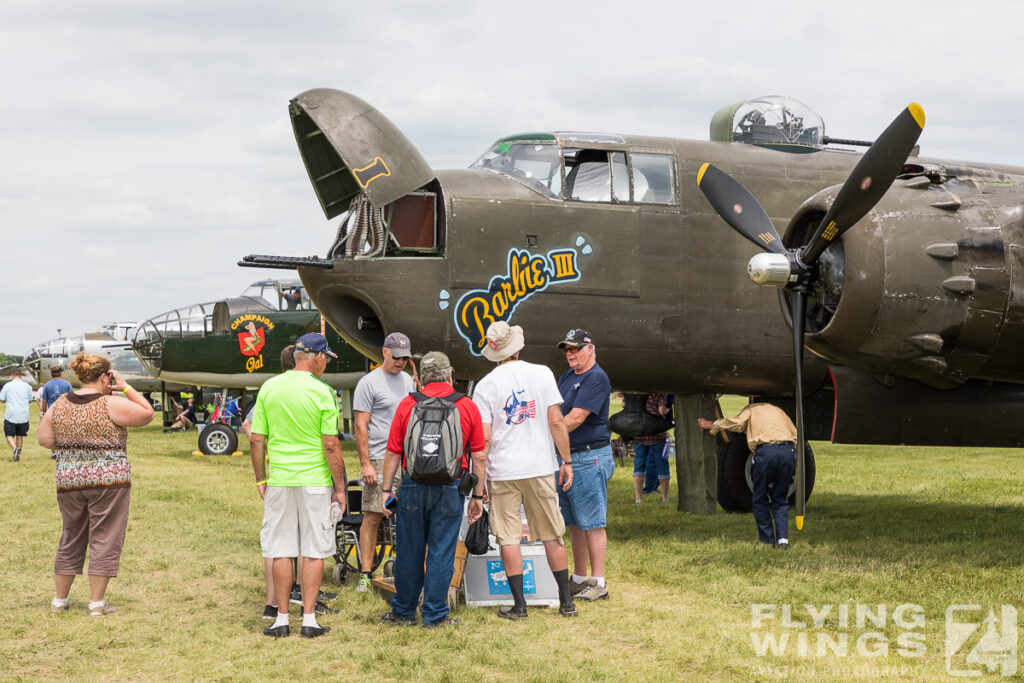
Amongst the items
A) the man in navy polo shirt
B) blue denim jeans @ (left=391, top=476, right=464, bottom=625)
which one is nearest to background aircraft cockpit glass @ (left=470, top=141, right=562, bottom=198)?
the man in navy polo shirt

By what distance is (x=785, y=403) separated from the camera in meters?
12.2

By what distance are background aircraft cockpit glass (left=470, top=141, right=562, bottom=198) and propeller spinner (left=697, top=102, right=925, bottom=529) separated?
1.68m

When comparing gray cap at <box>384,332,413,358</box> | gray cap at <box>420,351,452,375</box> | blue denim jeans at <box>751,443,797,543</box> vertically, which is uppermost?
gray cap at <box>384,332,413,358</box>

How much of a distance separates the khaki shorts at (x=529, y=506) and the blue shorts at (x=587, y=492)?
54cm

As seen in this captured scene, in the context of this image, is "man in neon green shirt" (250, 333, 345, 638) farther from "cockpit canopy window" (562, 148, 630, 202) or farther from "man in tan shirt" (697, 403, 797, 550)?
"cockpit canopy window" (562, 148, 630, 202)

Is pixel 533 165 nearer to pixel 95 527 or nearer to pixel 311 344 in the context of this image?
pixel 311 344

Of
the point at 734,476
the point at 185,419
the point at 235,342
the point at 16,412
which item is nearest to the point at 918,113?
the point at 734,476

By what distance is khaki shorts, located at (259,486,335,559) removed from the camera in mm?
6852

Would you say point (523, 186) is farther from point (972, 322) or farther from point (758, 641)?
point (758, 641)

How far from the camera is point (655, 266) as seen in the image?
1073cm

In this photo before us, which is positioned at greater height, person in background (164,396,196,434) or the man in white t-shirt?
the man in white t-shirt

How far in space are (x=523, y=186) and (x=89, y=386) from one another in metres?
5.07

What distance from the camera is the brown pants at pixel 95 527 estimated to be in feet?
23.8

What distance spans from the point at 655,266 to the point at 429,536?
484 centimetres
